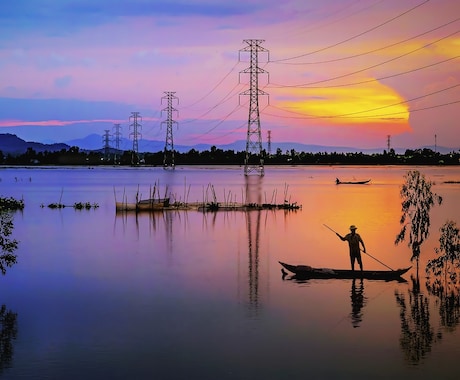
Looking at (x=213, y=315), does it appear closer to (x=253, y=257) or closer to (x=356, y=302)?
(x=356, y=302)

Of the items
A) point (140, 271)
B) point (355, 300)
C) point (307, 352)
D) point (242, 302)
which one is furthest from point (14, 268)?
point (307, 352)

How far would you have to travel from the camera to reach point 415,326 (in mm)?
22766

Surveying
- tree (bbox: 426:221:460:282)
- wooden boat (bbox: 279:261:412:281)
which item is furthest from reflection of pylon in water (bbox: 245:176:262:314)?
tree (bbox: 426:221:460:282)

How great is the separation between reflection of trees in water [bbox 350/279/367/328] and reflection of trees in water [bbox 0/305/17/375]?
1094 centimetres

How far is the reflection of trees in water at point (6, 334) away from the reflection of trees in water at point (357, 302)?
1094 centimetres

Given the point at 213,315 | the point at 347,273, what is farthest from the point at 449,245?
the point at 213,315

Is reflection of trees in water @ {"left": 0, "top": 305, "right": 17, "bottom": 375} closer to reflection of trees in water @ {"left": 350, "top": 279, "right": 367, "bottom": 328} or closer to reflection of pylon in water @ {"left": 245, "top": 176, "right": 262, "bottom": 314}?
reflection of pylon in water @ {"left": 245, "top": 176, "right": 262, "bottom": 314}

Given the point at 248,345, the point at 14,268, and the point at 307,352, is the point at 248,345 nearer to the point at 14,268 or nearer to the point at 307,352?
the point at 307,352

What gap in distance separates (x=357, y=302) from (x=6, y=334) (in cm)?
1267

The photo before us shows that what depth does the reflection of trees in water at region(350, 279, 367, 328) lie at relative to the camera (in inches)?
936

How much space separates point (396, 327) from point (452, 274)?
26.8 ft

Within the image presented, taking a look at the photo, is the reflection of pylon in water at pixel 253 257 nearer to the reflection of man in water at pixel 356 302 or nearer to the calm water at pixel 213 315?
the calm water at pixel 213 315

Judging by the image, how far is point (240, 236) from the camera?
165 feet

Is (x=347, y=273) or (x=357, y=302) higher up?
(x=347, y=273)
